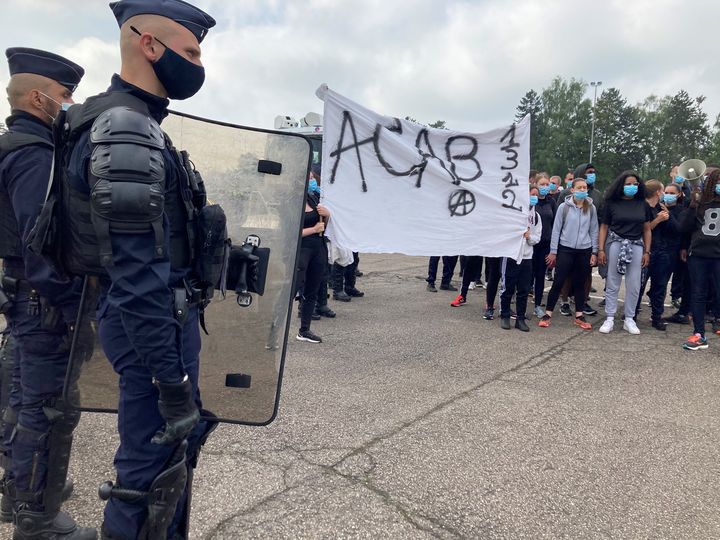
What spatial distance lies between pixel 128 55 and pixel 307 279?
417 centimetres

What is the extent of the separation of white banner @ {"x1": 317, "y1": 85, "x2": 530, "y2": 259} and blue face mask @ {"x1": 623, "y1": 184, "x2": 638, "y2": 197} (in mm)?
1540

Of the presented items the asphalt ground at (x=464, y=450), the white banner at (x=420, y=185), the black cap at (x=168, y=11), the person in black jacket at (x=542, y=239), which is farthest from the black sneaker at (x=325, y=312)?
the black cap at (x=168, y=11)

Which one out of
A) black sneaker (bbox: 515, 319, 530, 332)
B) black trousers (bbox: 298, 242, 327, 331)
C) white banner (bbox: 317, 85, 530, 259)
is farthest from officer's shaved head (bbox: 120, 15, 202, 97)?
black sneaker (bbox: 515, 319, 530, 332)

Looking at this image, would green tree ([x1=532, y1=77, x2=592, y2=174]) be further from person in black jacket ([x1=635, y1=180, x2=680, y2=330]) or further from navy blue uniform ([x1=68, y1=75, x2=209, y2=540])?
navy blue uniform ([x1=68, y1=75, x2=209, y2=540])

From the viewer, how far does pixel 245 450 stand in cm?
329

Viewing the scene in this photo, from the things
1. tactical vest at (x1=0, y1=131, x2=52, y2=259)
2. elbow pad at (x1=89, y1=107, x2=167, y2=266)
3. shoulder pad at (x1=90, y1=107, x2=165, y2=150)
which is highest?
shoulder pad at (x1=90, y1=107, x2=165, y2=150)

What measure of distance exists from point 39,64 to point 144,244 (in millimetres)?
1505

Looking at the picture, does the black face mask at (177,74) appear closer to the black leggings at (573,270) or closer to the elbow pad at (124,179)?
the elbow pad at (124,179)

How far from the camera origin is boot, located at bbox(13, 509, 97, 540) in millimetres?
2262

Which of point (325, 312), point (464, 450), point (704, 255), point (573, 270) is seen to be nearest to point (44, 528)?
point (464, 450)

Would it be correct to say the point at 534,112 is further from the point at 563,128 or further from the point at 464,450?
the point at 464,450

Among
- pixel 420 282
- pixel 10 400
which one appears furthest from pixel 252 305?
pixel 420 282

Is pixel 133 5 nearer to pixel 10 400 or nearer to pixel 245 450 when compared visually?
pixel 10 400

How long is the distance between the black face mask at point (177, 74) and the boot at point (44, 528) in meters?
1.89
